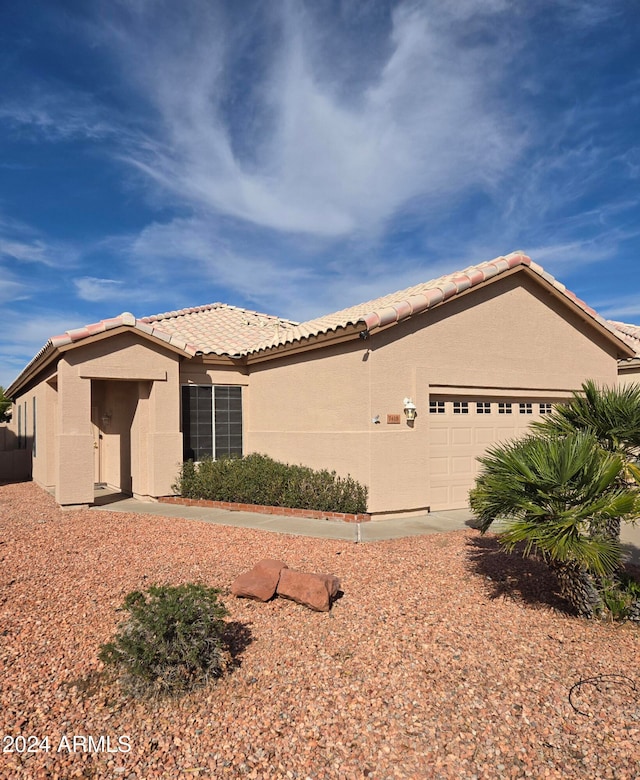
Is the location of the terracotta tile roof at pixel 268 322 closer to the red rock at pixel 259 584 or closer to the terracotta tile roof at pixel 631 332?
the terracotta tile roof at pixel 631 332

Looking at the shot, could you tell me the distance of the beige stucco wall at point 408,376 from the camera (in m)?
10.0

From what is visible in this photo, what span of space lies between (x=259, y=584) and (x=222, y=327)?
11.9 metres

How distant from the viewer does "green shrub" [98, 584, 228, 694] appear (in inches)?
147

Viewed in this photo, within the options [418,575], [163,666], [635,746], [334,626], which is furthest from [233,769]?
[418,575]

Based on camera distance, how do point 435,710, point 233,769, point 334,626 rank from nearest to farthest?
point 233,769
point 435,710
point 334,626

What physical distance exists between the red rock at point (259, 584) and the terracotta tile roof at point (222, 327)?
746cm

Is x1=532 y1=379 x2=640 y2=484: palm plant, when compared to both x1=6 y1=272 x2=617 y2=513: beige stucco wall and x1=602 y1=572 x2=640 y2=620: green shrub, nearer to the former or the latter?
x1=602 y1=572 x2=640 y2=620: green shrub

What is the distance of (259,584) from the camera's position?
18.2 feet

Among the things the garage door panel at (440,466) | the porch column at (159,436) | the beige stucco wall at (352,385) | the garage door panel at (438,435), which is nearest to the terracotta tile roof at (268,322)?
the beige stucco wall at (352,385)

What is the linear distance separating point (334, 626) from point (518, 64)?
1195 cm

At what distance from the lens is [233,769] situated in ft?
9.96

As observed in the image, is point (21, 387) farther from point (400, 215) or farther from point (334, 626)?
point (334, 626)

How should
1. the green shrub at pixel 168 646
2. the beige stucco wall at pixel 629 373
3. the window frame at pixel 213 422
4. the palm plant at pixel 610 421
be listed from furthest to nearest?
1. the beige stucco wall at pixel 629 373
2. the window frame at pixel 213 422
3. the palm plant at pixel 610 421
4. the green shrub at pixel 168 646

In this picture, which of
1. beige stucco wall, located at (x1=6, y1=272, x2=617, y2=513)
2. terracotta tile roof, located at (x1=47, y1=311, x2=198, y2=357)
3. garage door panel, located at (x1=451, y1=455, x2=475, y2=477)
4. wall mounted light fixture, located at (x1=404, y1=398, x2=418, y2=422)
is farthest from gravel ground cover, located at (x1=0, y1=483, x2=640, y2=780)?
terracotta tile roof, located at (x1=47, y1=311, x2=198, y2=357)
